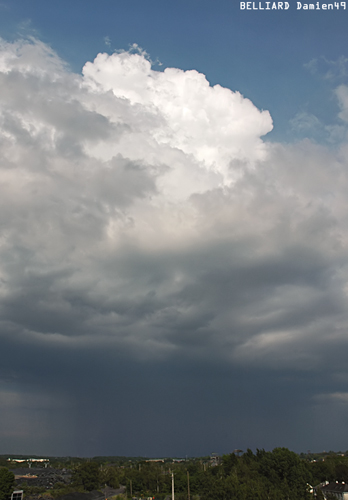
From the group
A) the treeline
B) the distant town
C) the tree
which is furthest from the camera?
the tree

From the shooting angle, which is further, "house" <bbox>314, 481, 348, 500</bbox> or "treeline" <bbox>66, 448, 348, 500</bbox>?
"house" <bbox>314, 481, 348, 500</bbox>

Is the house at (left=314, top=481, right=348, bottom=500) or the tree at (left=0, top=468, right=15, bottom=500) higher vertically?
the tree at (left=0, top=468, right=15, bottom=500)

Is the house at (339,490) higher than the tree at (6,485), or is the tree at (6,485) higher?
the tree at (6,485)

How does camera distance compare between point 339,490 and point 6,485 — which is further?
point 339,490

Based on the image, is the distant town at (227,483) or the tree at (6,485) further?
the tree at (6,485)

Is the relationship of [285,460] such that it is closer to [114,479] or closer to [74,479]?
[74,479]

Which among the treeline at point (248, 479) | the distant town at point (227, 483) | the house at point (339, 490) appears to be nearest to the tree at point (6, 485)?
the distant town at point (227, 483)

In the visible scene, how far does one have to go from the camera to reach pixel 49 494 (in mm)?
121375

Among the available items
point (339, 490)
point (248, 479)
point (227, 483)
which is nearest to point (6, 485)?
point (227, 483)

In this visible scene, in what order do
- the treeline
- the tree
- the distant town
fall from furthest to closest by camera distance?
the tree → the distant town → the treeline

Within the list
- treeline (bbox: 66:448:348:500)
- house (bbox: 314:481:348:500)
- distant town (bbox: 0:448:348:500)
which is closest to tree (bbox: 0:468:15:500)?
distant town (bbox: 0:448:348:500)

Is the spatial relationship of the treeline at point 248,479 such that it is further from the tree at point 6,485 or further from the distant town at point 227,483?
the tree at point 6,485

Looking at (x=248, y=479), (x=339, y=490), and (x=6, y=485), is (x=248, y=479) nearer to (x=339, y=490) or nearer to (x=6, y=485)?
(x=339, y=490)

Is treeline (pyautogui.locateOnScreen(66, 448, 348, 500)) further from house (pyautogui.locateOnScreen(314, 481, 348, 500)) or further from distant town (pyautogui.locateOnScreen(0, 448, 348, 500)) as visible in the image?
house (pyautogui.locateOnScreen(314, 481, 348, 500))
